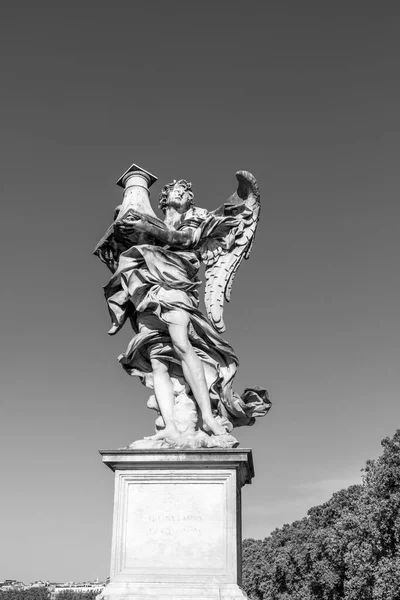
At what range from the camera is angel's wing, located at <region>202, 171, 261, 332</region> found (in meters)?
9.99

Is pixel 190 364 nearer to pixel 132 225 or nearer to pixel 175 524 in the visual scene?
pixel 175 524

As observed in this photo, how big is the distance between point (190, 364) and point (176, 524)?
207cm

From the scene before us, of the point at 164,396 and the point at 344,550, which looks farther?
the point at 344,550

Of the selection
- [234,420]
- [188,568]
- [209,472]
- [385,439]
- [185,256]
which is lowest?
[188,568]

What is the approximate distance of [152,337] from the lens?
31.0 feet

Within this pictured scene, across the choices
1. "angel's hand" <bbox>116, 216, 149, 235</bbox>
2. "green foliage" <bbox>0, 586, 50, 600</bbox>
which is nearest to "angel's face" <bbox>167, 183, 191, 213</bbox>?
"angel's hand" <bbox>116, 216, 149, 235</bbox>

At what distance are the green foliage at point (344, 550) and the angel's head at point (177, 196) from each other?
26039mm

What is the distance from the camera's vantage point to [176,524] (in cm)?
818

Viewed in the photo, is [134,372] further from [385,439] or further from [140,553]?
[385,439]

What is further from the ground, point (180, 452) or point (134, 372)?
point (134, 372)

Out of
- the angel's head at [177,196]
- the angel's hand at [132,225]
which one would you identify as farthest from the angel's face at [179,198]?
the angel's hand at [132,225]

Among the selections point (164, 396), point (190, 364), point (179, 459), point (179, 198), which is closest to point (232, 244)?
point (179, 198)

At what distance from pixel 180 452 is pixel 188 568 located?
1.34 meters

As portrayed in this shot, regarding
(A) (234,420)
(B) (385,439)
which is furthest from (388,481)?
(A) (234,420)
